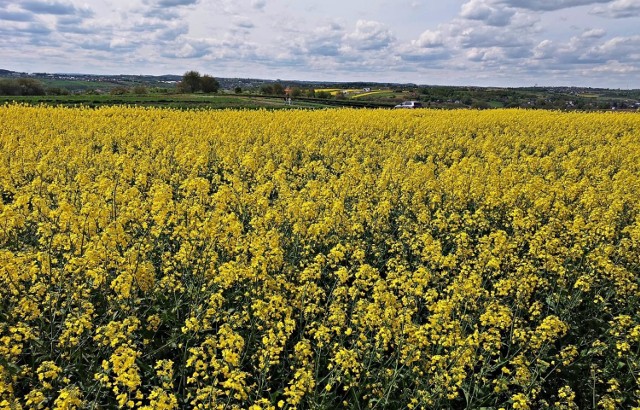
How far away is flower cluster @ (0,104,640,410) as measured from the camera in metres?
4.28

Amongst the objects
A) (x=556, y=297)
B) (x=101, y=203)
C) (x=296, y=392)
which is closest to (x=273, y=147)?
(x=101, y=203)

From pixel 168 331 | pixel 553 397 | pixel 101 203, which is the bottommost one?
pixel 553 397

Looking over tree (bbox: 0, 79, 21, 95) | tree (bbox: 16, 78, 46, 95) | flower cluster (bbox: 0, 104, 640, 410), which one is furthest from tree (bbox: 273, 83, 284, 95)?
flower cluster (bbox: 0, 104, 640, 410)

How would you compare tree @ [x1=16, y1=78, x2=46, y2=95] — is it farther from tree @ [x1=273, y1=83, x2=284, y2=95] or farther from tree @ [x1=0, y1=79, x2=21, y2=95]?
tree @ [x1=273, y1=83, x2=284, y2=95]

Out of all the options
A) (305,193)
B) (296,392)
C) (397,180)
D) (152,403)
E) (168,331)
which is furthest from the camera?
(397,180)

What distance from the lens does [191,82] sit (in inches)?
3012

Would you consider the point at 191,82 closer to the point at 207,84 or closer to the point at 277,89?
the point at 207,84

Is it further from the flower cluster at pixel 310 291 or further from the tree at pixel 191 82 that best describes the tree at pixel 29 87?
the flower cluster at pixel 310 291

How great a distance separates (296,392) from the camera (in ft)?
12.2

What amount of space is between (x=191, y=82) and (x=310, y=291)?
255 feet

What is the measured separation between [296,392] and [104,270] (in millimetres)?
2815

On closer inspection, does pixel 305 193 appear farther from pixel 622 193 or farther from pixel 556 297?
pixel 622 193

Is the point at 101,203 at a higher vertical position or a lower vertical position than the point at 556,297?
higher

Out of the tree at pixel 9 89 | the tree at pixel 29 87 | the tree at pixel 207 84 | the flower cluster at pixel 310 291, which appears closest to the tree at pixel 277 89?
the tree at pixel 207 84
